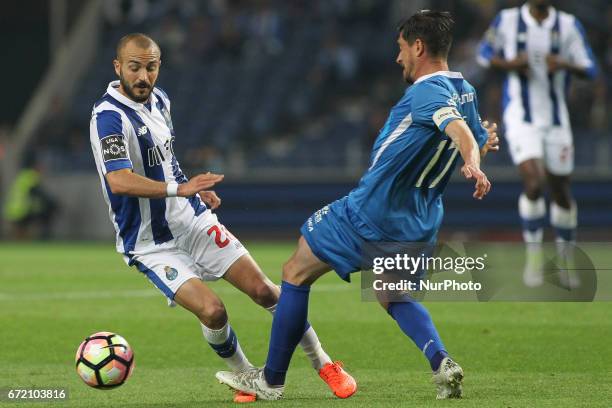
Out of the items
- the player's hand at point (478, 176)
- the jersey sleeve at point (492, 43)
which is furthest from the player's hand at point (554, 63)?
the player's hand at point (478, 176)

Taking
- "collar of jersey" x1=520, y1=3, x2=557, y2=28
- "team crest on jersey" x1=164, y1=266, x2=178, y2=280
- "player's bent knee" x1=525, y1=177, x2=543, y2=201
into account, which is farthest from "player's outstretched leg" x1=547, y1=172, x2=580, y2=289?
"team crest on jersey" x1=164, y1=266, x2=178, y2=280

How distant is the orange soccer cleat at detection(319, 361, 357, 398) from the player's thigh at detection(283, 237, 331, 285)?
1.74 feet

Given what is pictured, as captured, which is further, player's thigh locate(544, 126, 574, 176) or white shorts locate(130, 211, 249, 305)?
player's thigh locate(544, 126, 574, 176)

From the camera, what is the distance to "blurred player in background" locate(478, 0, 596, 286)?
1176 centimetres

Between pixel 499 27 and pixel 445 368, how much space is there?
Answer: 6.43 metres

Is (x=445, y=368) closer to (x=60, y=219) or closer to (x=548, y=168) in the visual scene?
(x=548, y=168)

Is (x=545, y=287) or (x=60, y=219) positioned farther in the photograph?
(x=60, y=219)

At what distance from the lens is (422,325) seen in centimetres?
629

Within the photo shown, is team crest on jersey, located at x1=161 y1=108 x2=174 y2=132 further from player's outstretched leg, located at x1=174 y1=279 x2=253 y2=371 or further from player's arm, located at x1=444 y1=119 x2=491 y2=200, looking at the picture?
player's arm, located at x1=444 y1=119 x2=491 y2=200

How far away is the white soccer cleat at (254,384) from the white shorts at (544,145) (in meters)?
5.68

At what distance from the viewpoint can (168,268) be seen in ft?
22.5

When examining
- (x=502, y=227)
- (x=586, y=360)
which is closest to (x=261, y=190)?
(x=502, y=227)

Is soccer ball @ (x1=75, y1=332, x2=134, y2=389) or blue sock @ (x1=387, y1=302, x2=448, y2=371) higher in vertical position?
blue sock @ (x1=387, y1=302, x2=448, y2=371)

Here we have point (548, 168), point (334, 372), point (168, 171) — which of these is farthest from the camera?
point (548, 168)
